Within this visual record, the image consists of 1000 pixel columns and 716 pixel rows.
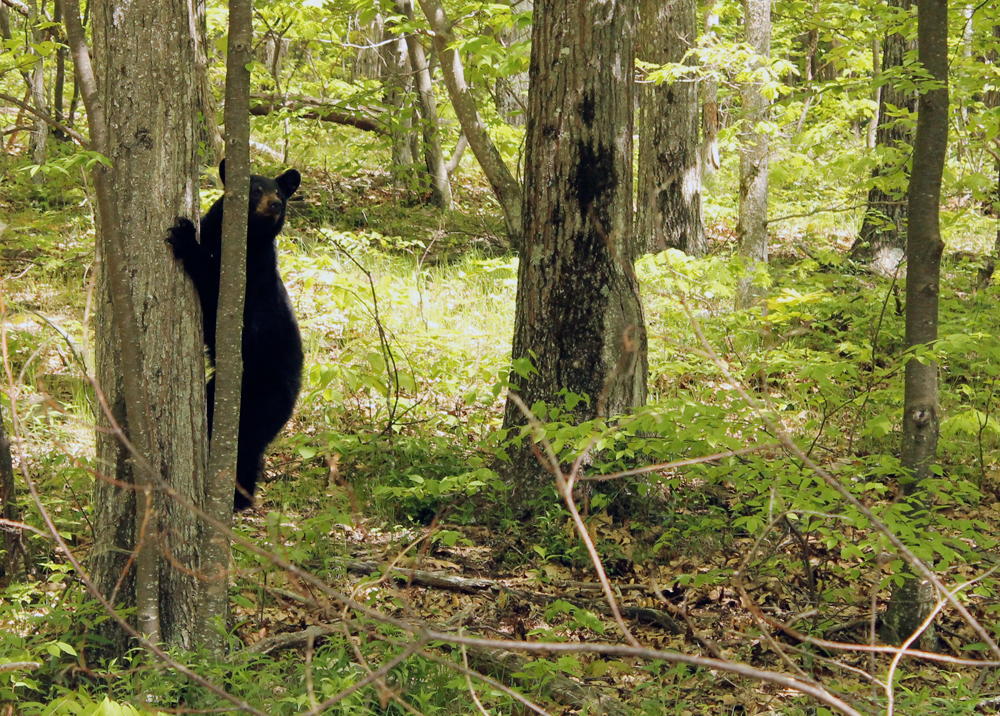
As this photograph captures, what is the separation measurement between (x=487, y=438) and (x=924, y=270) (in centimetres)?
272

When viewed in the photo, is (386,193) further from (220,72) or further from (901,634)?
(901,634)

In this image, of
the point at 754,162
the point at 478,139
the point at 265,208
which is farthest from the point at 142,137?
the point at 754,162

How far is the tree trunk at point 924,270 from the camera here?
3.76 metres

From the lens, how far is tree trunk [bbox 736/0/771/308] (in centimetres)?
786

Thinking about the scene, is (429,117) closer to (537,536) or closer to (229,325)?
(537,536)

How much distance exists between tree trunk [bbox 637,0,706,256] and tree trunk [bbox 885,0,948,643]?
18.1 feet

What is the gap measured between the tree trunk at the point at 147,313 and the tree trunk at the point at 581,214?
2.24 metres

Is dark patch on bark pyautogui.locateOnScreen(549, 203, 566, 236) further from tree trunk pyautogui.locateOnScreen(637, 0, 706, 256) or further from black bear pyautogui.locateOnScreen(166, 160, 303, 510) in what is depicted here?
tree trunk pyautogui.locateOnScreen(637, 0, 706, 256)

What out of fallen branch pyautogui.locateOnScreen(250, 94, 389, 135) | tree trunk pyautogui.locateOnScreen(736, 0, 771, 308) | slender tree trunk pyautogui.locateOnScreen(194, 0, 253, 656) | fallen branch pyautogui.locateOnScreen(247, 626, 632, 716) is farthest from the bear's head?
tree trunk pyautogui.locateOnScreen(736, 0, 771, 308)

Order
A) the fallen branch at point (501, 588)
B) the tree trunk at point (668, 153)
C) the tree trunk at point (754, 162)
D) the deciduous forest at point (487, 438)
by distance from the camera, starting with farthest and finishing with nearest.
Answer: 1. the tree trunk at point (668, 153)
2. the tree trunk at point (754, 162)
3. the fallen branch at point (501, 588)
4. the deciduous forest at point (487, 438)

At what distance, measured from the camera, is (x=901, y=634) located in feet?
12.6

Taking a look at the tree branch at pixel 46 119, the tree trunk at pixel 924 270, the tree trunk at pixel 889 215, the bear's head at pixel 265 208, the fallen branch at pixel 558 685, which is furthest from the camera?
the tree trunk at pixel 889 215

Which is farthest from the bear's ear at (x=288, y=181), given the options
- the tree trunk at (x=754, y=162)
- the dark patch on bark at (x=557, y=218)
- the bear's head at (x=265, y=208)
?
the tree trunk at (x=754, y=162)

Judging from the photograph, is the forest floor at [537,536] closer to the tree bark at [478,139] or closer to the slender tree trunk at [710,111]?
the tree bark at [478,139]
